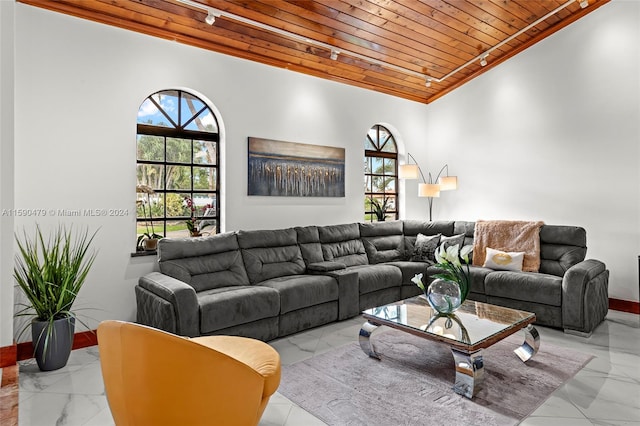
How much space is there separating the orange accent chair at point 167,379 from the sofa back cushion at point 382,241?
11.3ft

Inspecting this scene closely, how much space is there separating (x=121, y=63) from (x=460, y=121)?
4.55 m

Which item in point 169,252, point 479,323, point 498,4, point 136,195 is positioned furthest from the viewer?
point 498,4

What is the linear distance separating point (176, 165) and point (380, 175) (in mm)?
3147

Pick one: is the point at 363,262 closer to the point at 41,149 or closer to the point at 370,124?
the point at 370,124

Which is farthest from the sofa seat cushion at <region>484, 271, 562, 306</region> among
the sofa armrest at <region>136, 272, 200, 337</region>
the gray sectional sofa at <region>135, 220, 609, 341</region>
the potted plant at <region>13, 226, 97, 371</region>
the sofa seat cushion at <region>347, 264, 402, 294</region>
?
the potted plant at <region>13, 226, 97, 371</region>

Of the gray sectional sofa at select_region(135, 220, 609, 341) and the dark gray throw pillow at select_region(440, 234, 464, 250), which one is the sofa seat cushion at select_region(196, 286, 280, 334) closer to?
the gray sectional sofa at select_region(135, 220, 609, 341)

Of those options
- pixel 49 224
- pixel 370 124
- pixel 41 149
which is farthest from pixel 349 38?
pixel 49 224

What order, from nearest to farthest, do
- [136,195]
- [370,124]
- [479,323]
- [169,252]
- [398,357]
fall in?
[479,323] → [398,357] → [169,252] → [136,195] → [370,124]

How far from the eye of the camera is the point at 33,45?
10.3 feet

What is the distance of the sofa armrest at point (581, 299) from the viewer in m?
3.56

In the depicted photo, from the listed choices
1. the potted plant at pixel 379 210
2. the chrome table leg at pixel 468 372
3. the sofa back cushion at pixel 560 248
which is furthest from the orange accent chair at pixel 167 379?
the potted plant at pixel 379 210

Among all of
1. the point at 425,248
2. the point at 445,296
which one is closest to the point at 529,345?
the point at 445,296

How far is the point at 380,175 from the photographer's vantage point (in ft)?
20.1

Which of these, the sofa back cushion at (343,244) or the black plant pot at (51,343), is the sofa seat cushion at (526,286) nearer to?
the sofa back cushion at (343,244)
